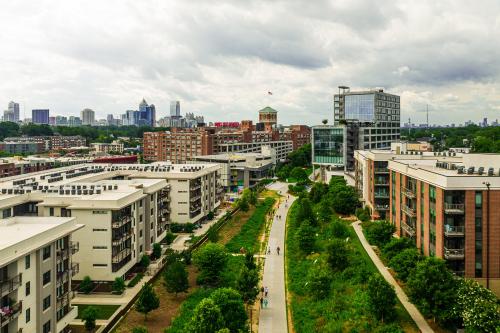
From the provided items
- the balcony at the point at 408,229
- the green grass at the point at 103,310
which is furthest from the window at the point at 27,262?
the balcony at the point at 408,229

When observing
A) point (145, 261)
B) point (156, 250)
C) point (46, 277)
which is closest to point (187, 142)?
point (156, 250)

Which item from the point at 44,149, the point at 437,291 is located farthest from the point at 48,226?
the point at 44,149

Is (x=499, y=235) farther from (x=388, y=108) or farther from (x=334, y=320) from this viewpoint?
(x=388, y=108)

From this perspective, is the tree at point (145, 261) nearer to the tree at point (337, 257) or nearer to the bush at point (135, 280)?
the bush at point (135, 280)

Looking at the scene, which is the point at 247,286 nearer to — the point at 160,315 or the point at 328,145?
the point at 160,315

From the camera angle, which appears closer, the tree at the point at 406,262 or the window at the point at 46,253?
the window at the point at 46,253
